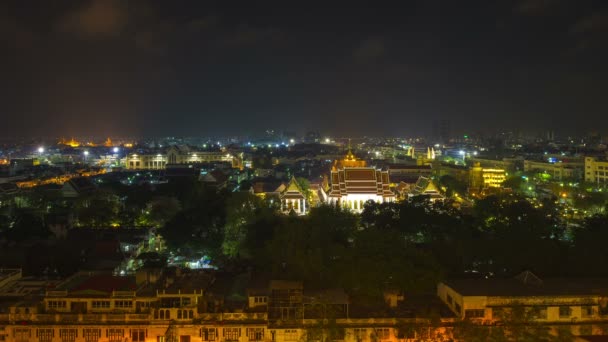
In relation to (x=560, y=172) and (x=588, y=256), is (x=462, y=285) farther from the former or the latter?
(x=560, y=172)

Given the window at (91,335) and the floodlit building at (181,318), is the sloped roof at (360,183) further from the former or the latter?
the window at (91,335)

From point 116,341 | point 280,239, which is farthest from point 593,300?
point 116,341

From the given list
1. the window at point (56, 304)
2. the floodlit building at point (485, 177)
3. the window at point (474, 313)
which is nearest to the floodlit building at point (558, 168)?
the floodlit building at point (485, 177)

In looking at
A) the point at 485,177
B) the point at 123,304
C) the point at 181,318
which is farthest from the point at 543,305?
the point at 485,177

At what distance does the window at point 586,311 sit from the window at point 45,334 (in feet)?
58.0

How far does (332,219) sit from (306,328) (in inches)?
485

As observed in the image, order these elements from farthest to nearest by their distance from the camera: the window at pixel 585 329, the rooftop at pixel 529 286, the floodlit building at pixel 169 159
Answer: the floodlit building at pixel 169 159
the rooftop at pixel 529 286
the window at pixel 585 329

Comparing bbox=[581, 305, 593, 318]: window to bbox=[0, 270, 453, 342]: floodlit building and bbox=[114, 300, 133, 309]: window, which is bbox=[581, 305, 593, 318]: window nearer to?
bbox=[0, 270, 453, 342]: floodlit building

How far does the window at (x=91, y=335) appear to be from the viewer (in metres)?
18.0

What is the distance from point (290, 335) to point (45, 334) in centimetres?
808

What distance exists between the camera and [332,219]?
29.5m

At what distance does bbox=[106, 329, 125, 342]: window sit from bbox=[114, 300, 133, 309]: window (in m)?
0.90

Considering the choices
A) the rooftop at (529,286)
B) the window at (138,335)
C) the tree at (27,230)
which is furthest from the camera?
the tree at (27,230)

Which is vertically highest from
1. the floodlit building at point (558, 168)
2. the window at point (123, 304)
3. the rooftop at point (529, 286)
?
the floodlit building at point (558, 168)
